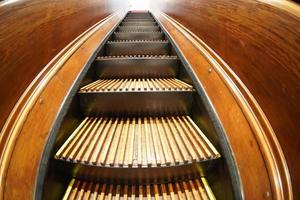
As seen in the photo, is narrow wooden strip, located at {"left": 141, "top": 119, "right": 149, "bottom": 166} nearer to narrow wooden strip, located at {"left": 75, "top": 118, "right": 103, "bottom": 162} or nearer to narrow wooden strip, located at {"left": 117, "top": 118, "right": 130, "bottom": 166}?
narrow wooden strip, located at {"left": 117, "top": 118, "right": 130, "bottom": 166}

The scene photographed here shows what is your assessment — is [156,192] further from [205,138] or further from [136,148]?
[205,138]

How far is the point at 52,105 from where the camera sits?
88cm

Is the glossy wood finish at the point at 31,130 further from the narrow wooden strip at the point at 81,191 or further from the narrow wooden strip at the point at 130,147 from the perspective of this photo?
the narrow wooden strip at the point at 130,147

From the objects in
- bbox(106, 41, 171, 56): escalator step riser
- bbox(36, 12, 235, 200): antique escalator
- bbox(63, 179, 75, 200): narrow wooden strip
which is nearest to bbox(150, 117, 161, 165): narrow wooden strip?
bbox(36, 12, 235, 200): antique escalator

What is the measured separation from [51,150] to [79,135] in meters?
0.21

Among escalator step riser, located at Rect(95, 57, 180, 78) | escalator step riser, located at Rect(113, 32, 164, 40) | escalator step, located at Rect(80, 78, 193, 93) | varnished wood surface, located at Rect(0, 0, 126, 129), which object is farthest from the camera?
escalator step riser, located at Rect(113, 32, 164, 40)

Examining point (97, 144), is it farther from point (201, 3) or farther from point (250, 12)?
point (201, 3)

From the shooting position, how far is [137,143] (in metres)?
0.93

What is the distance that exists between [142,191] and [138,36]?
177 centimetres

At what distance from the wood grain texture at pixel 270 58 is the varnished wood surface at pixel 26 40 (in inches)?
42.6

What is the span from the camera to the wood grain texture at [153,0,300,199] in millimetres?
616

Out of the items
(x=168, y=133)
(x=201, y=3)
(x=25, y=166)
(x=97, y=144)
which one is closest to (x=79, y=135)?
(x=97, y=144)

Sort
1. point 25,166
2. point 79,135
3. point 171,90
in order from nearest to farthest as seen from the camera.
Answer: point 25,166, point 79,135, point 171,90

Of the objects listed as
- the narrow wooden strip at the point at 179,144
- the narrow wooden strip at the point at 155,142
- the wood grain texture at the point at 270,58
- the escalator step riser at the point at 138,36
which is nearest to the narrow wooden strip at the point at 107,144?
the narrow wooden strip at the point at 155,142
